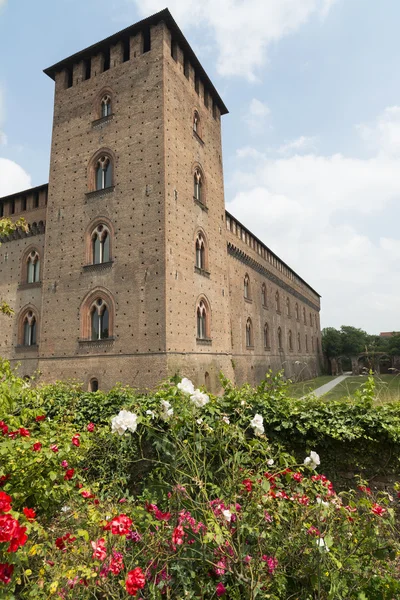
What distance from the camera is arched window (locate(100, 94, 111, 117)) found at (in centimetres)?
1377

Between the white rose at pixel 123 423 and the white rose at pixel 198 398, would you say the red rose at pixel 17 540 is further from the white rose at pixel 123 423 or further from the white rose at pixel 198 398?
the white rose at pixel 198 398

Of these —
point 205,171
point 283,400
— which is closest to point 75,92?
point 205,171

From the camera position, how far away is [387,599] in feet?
8.53

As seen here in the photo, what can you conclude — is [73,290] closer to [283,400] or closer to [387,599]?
[283,400]

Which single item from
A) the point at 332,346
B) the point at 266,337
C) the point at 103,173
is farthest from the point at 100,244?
the point at 332,346

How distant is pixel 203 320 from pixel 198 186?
5.58m

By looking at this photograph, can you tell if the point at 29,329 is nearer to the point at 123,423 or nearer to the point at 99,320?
the point at 99,320

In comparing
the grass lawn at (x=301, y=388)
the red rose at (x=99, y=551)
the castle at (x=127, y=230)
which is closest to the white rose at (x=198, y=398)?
the red rose at (x=99, y=551)

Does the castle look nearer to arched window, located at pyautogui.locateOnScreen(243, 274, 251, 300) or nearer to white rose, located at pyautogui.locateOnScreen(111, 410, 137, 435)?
arched window, located at pyautogui.locateOnScreen(243, 274, 251, 300)

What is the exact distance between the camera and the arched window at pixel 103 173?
13258mm

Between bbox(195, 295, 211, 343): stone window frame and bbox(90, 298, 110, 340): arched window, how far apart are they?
11.0ft

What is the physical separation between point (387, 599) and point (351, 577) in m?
0.26

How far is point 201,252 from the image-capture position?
579 inches

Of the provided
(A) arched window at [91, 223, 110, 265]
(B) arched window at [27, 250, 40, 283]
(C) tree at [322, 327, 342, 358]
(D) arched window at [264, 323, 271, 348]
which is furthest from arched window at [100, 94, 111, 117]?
(C) tree at [322, 327, 342, 358]
